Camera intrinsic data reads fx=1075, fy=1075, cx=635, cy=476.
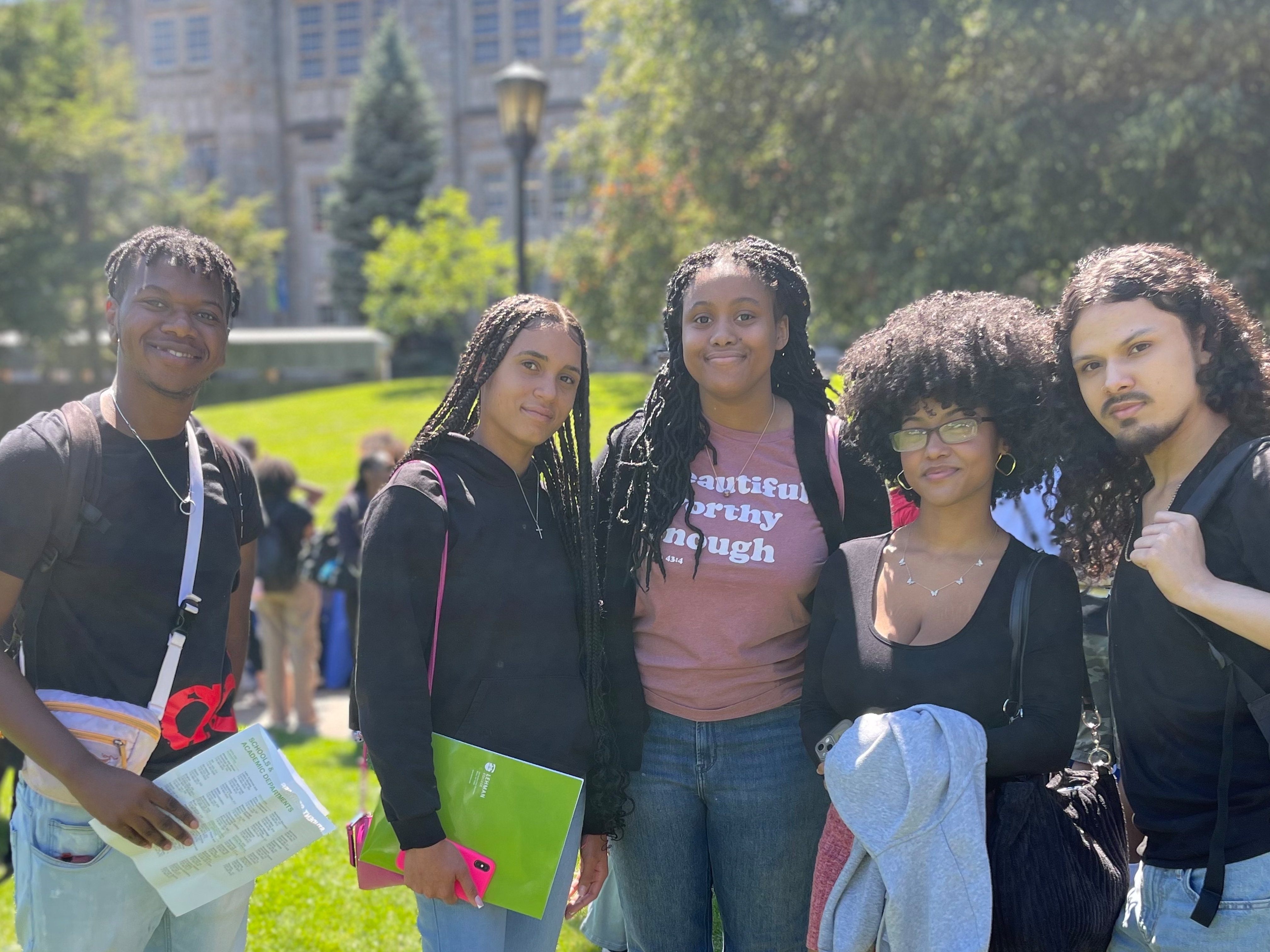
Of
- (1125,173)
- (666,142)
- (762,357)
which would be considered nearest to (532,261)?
(666,142)

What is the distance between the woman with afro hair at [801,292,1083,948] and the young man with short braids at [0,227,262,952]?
1444 mm

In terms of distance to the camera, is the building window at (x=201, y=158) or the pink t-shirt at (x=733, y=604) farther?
the building window at (x=201, y=158)

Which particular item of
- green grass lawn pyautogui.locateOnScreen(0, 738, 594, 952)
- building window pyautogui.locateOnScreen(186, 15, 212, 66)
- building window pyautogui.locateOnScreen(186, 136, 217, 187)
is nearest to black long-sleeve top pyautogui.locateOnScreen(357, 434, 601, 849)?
green grass lawn pyautogui.locateOnScreen(0, 738, 594, 952)

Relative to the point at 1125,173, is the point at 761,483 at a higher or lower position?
lower

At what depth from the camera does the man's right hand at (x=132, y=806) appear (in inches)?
90.1

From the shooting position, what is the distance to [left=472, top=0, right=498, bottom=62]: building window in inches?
1519

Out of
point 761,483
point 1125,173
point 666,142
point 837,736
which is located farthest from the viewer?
point 666,142

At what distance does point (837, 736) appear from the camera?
2393 millimetres

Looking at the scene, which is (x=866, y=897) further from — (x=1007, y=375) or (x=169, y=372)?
(x=169, y=372)

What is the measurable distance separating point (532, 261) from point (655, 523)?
1989cm

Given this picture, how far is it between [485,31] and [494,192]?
5.90 metres

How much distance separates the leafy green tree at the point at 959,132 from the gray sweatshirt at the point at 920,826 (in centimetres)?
843

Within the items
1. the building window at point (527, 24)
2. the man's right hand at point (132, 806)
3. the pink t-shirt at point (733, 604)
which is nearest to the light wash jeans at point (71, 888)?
the man's right hand at point (132, 806)

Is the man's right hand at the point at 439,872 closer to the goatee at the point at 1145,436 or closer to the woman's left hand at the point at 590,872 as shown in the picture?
the woman's left hand at the point at 590,872
